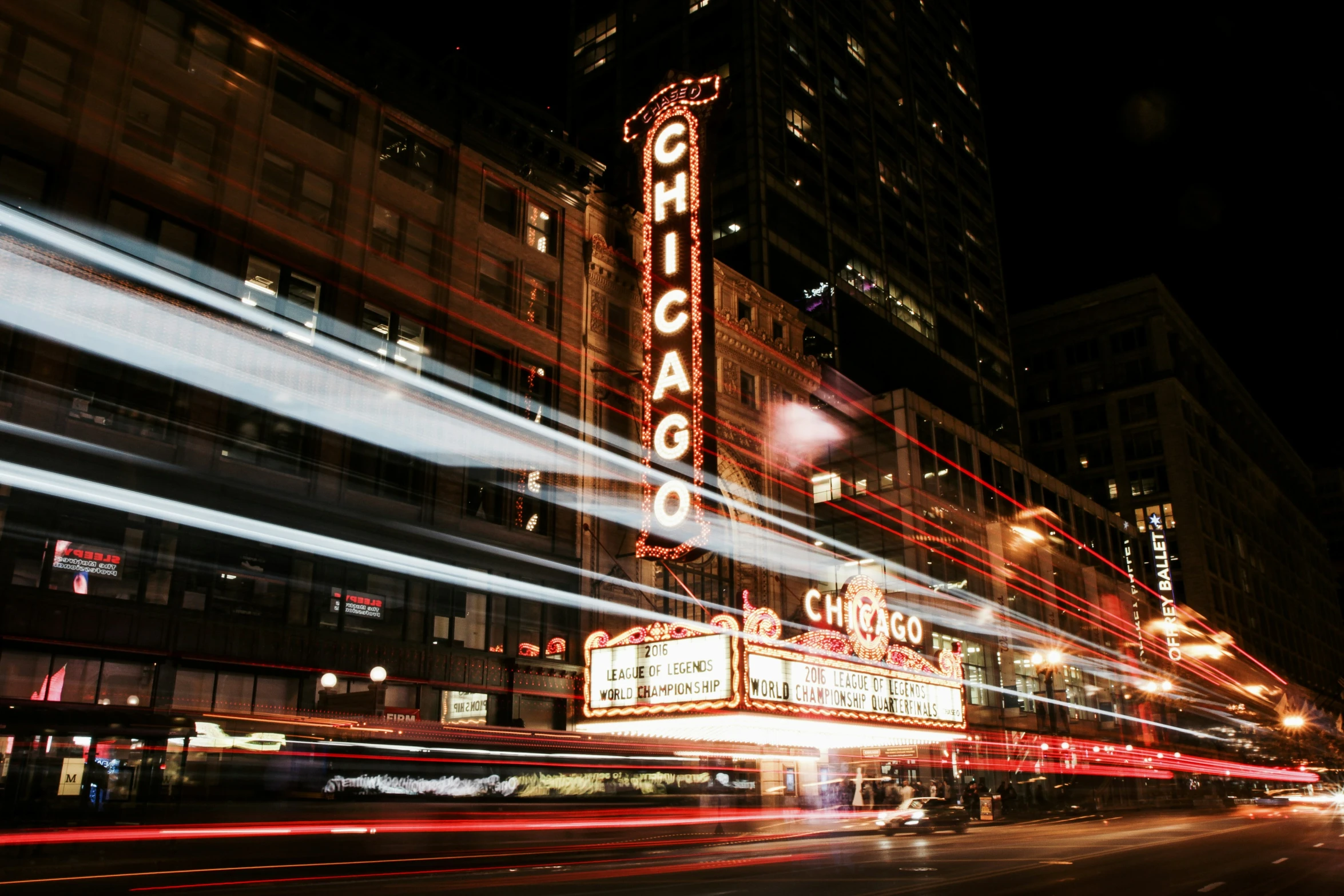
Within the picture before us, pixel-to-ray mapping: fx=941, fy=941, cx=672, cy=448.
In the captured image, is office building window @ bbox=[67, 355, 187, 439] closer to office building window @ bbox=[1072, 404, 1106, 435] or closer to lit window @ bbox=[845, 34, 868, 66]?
lit window @ bbox=[845, 34, 868, 66]

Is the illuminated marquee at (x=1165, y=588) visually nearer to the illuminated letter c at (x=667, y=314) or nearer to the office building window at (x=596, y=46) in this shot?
the office building window at (x=596, y=46)

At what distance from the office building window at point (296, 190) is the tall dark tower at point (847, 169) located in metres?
20.3

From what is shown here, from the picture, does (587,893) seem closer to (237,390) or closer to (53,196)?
(237,390)

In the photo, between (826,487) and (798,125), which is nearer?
(826,487)

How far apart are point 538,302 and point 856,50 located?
182 ft

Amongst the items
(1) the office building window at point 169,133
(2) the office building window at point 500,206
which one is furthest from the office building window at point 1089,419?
(1) the office building window at point 169,133

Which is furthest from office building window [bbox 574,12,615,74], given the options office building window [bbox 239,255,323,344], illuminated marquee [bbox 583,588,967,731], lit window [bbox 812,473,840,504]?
illuminated marquee [bbox 583,588,967,731]

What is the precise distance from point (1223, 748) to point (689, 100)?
9682 centimetres

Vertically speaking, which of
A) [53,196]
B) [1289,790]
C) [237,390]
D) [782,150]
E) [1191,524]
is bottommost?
[1289,790]

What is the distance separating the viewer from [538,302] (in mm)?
33969

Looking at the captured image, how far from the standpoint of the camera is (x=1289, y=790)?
93.9 m

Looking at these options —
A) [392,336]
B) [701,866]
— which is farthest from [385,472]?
[701,866]

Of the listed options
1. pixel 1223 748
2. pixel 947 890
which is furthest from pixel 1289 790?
pixel 947 890

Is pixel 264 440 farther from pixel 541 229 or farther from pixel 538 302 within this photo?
pixel 541 229
